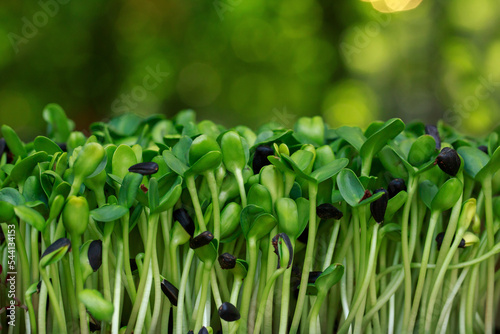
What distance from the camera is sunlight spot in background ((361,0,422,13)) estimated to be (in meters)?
2.66

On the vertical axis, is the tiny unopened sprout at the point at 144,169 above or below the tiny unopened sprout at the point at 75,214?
above

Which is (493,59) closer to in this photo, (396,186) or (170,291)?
(396,186)

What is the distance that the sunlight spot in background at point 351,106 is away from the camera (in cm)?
Result: 304

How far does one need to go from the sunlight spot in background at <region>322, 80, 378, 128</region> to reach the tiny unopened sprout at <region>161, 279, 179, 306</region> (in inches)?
103

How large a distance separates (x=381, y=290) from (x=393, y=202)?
0.16 meters

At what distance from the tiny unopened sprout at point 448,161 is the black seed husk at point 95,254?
47 cm

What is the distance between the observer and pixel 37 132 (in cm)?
290

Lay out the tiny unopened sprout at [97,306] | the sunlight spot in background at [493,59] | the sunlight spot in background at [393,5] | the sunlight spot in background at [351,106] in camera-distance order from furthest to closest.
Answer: the sunlight spot in background at [351,106]
the sunlight spot in background at [393,5]
the sunlight spot in background at [493,59]
the tiny unopened sprout at [97,306]

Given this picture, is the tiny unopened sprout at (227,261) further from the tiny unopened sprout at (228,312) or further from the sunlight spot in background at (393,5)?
the sunlight spot in background at (393,5)

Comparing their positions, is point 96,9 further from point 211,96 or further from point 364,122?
point 364,122

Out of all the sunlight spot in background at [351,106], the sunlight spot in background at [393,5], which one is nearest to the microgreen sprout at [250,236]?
the sunlight spot in background at [393,5]

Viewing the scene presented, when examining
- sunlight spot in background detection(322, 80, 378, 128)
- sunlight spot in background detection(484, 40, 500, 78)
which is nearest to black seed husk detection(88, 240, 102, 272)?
sunlight spot in background detection(484, 40, 500, 78)

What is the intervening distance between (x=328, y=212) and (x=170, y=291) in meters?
0.24

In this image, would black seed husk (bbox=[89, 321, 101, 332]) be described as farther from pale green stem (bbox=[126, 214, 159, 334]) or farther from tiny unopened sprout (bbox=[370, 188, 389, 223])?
tiny unopened sprout (bbox=[370, 188, 389, 223])
